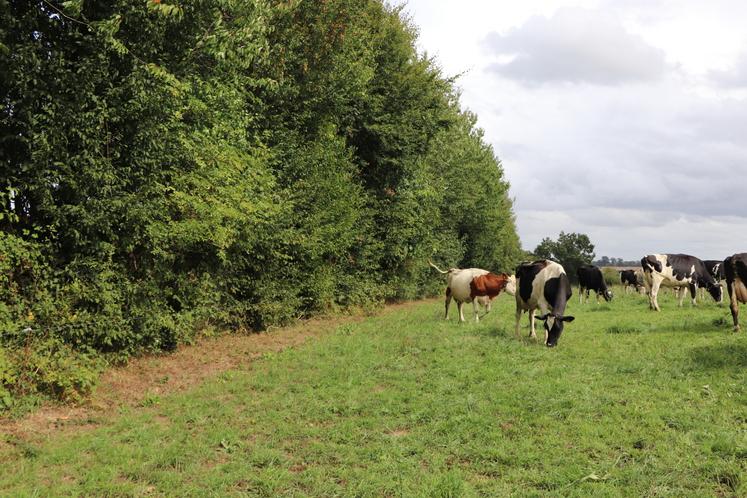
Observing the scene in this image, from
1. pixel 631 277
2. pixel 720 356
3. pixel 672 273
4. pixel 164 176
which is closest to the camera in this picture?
pixel 720 356

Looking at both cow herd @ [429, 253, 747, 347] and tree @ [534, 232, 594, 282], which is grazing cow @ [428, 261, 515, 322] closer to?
cow herd @ [429, 253, 747, 347]

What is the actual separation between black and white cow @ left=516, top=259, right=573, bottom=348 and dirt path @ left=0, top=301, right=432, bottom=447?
5.97m

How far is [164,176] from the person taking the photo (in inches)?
409

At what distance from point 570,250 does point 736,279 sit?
214 feet

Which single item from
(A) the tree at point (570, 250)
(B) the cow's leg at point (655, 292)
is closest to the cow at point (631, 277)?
(B) the cow's leg at point (655, 292)

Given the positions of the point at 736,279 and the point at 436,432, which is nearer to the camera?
the point at 436,432

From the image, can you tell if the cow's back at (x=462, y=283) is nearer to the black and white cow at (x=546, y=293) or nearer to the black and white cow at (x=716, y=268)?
the black and white cow at (x=546, y=293)

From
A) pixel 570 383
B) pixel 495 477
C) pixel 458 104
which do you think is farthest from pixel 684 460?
pixel 458 104

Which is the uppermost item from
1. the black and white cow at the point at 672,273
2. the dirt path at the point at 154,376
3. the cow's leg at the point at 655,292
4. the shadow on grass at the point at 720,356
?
the black and white cow at the point at 672,273

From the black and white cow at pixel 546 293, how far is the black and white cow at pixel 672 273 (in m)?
8.08

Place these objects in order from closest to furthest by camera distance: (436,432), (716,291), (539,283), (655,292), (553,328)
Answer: (436,432)
(553,328)
(539,283)
(655,292)
(716,291)

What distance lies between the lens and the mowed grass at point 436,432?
216 inches

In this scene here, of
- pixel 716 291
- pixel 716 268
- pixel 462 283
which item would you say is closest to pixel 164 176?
pixel 462 283

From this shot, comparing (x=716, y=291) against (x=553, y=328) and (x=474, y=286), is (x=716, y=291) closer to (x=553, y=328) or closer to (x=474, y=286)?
(x=474, y=286)
